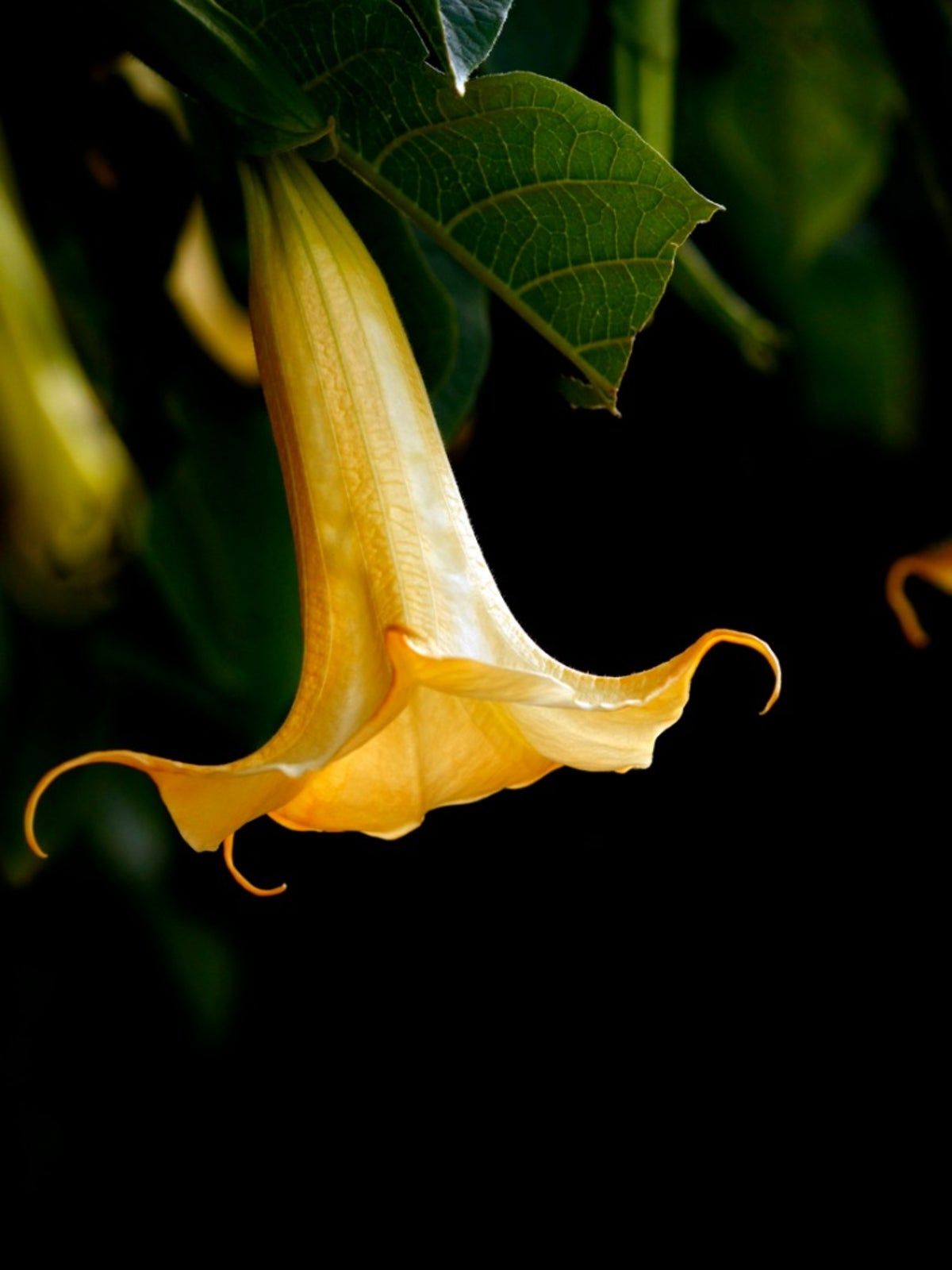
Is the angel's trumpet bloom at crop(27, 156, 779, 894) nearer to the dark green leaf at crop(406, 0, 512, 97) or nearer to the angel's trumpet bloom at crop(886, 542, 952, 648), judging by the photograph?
the dark green leaf at crop(406, 0, 512, 97)

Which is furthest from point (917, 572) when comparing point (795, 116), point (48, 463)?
point (48, 463)

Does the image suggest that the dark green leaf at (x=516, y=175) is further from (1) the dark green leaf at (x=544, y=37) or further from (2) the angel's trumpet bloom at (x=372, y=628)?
(1) the dark green leaf at (x=544, y=37)

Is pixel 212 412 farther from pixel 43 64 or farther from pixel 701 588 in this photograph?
pixel 701 588

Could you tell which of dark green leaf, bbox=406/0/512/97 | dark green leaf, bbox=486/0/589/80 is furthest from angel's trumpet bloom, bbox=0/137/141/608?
dark green leaf, bbox=406/0/512/97

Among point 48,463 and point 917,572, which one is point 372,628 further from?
point 48,463

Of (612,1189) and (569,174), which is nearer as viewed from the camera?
(569,174)

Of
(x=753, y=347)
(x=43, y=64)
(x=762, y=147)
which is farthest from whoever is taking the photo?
(x=762, y=147)

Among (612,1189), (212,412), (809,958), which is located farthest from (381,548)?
(612,1189)
